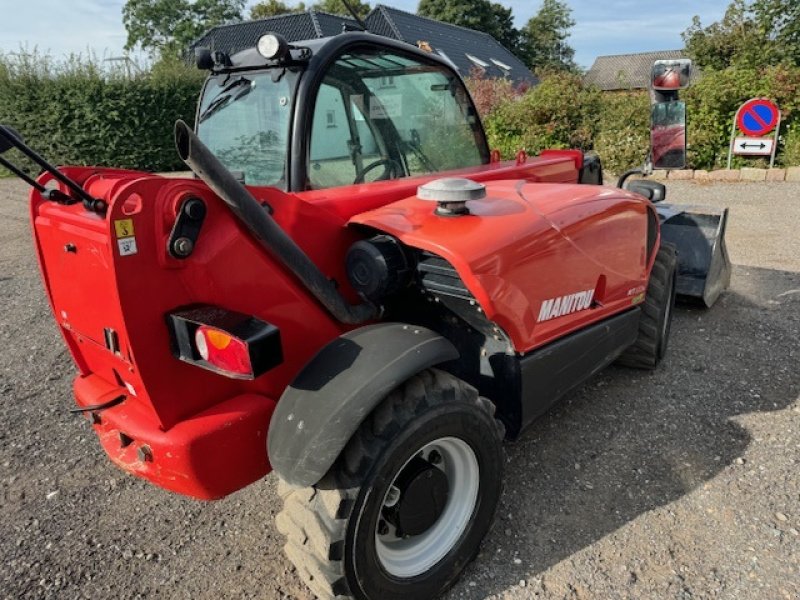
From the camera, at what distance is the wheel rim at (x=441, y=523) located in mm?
2096

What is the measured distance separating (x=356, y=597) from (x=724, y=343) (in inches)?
132

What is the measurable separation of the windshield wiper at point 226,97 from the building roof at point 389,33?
2239 cm

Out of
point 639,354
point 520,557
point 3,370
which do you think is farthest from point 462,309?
point 3,370

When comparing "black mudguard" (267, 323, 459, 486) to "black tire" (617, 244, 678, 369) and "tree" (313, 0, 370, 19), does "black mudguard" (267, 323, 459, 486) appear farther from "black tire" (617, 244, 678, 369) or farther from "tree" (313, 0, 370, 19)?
"tree" (313, 0, 370, 19)

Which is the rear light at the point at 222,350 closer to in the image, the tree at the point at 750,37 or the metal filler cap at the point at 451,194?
the metal filler cap at the point at 451,194

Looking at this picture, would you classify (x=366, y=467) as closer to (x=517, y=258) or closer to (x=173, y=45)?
(x=517, y=258)

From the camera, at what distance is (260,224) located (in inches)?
72.9

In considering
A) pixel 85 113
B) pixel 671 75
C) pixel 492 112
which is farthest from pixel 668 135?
pixel 85 113

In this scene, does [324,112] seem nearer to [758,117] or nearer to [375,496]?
[375,496]

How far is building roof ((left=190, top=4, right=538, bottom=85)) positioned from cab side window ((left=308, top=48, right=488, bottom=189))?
22.1 meters

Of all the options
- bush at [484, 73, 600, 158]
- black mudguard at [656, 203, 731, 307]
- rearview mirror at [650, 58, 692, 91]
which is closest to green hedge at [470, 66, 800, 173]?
bush at [484, 73, 600, 158]

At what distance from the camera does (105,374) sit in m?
2.23

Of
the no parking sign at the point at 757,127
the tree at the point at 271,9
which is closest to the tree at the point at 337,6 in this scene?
the tree at the point at 271,9

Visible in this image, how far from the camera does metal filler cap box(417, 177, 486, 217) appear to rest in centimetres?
215
